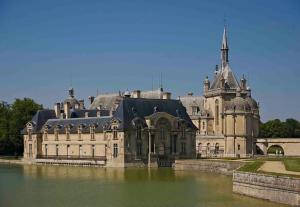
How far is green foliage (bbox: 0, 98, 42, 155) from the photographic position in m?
77.4

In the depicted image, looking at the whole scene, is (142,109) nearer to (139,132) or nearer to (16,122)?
(139,132)

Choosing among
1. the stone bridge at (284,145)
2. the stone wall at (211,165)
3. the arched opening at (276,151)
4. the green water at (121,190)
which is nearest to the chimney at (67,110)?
the stone wall at (211,165)

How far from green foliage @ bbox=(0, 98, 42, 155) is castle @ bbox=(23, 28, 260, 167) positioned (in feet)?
16.2

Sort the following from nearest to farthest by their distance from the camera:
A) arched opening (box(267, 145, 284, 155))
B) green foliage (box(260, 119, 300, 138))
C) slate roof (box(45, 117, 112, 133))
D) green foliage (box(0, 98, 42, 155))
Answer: slate roof (box(45, 117, 112, 133)) < green foliage (box(0, 98, 42, 155)) < arched opening (box(267, 145, 284, 155)) < green foliage (box(260, 119, 300, 138))

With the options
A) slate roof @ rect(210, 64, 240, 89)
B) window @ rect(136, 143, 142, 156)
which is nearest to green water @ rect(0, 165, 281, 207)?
window @ rect(136, 143, 142, 156)

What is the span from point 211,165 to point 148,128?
10111 millimetres

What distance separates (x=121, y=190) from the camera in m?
37.6

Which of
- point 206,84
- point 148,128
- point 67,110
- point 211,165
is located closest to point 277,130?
point 206,84

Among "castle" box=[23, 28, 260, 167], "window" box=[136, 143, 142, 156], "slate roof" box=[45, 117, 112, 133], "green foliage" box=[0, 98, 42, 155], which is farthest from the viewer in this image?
"green foliage" box=[0, 98, 42, 155]

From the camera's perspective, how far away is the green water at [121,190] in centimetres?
Result: 3200

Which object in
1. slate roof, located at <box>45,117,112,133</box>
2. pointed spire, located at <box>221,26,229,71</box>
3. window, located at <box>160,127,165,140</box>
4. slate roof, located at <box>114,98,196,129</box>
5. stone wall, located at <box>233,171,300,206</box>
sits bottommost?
stone wall, located at <box>233,171,300,206</box>

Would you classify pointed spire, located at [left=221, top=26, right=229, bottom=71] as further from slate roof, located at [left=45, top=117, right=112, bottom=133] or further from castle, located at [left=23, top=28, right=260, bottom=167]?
slate roof, located at [left=45, top=117, right=112, bottom=133]

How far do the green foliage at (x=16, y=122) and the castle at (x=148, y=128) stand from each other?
194 inches

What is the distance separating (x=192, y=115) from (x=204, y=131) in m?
3.22
